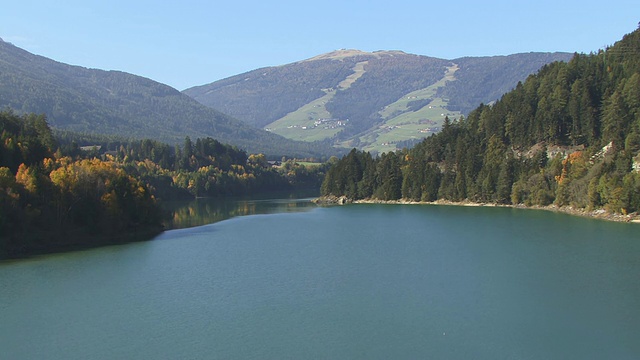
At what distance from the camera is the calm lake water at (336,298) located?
3175 centimetres

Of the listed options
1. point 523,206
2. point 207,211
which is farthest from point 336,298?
point 207,211

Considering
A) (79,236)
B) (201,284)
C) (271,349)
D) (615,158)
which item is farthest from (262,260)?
(615,158)

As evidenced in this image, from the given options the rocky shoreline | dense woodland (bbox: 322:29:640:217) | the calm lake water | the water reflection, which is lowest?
the calm lake water

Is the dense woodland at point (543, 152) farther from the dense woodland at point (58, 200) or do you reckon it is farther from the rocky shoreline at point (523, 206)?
the dense woodland at point (58, 200)

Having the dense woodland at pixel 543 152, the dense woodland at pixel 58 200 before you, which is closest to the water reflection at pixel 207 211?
the dense woodland at pixel 58 200

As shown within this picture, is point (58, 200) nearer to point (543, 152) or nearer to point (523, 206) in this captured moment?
point (523, 206)

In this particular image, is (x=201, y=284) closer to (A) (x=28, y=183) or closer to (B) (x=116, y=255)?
(B) (x=116, y=255)

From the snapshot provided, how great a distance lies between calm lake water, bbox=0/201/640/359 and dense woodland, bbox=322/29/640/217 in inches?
746

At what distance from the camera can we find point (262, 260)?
5516 cm

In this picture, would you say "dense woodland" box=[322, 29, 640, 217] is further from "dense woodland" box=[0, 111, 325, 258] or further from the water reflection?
"dense woodland" box=[0, 111, 325, 258]

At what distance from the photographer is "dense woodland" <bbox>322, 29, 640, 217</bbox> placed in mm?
85125

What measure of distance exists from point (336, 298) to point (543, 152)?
227 feet

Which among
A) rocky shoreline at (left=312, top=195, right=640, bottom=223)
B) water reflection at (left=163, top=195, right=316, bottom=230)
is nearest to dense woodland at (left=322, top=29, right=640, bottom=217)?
rocky shoreline at (left=312, top=195, right=640, bottom=223)

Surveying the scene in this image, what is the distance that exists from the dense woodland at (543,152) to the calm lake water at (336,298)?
18.9 metres
